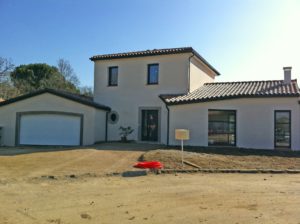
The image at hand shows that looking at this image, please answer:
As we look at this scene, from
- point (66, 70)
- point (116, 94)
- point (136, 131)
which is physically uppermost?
point (66, 70)

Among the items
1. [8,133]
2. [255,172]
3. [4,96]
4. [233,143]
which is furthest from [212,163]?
[4,96]

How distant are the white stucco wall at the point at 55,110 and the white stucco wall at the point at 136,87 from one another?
1426 millimetres

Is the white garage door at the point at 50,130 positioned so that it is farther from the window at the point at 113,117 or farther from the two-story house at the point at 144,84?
the two-story house at the point at 144,84

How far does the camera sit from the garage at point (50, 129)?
2127 cm

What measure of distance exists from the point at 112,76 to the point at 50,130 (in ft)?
19.3

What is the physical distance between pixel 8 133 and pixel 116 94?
774cm

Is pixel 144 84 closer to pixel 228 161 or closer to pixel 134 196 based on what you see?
pixel 228 161

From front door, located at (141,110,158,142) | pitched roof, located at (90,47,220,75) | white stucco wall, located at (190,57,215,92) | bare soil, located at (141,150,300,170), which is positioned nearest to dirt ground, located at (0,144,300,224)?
bare soil, located at (141,150,300,170)

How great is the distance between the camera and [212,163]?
13.4 meters

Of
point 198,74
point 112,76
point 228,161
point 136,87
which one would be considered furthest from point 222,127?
point 112,76

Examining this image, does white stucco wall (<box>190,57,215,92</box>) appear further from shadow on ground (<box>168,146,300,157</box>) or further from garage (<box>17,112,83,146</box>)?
garage (<box>17,112,83,146</box>)

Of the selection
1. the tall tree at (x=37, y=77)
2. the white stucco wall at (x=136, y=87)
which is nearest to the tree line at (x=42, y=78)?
the tall tree at (x=37, y=77)

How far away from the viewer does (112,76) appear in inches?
942

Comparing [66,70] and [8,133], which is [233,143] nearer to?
[8,133]
